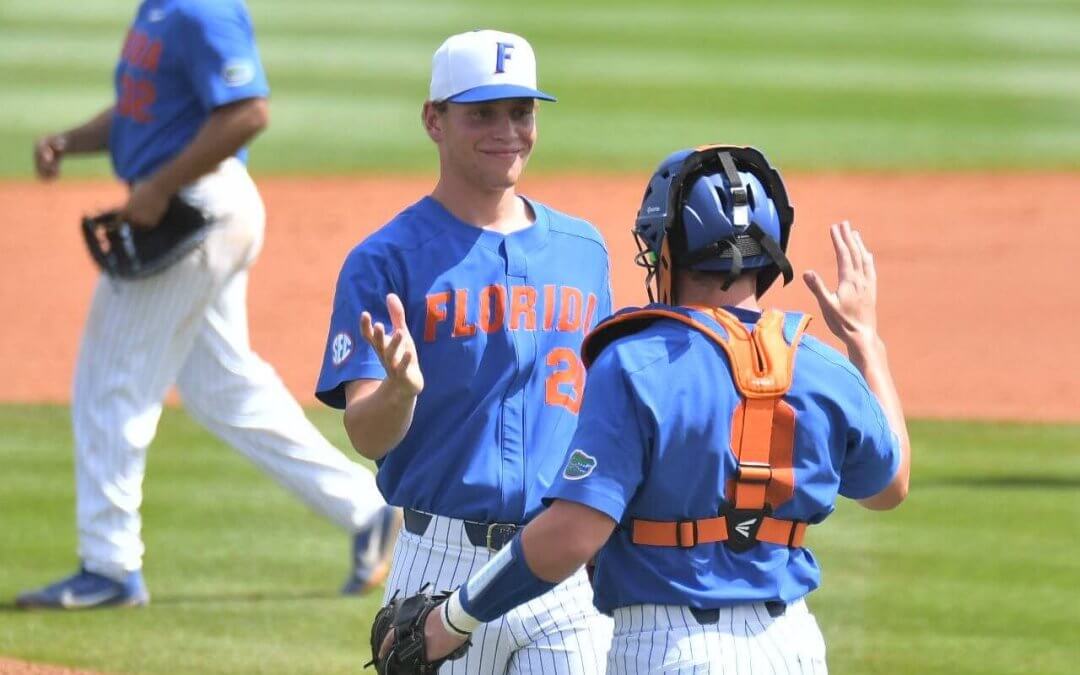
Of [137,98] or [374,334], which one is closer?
[374,334]

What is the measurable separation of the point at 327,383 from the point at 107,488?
260cm

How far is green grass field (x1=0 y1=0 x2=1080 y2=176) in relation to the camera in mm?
16469

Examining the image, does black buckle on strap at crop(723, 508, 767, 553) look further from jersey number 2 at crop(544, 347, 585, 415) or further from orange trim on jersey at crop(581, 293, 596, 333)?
orange trim on jersey at crop(581, 293, 596, 333)

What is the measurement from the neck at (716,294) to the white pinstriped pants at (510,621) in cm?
86

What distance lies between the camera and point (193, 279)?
6363mm

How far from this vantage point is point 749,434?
10.3 feet

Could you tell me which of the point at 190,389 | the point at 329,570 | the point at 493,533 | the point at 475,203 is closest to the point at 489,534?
the point at 493,533

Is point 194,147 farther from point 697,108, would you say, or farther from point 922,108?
point 922,108

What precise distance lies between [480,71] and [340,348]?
26.7 inches

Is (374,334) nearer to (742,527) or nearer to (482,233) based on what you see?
(482,233)

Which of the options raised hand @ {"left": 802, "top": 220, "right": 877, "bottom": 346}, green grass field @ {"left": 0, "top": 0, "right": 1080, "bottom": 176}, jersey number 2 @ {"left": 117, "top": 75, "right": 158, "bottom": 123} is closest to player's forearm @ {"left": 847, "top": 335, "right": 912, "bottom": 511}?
raised hand @ {"left": 802, "top": 220, "right": 877, "bottom": 346}

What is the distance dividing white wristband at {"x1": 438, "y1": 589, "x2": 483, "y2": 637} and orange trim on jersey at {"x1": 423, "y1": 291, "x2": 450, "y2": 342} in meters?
0.81

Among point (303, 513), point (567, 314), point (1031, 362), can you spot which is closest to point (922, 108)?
point (1031, 362)

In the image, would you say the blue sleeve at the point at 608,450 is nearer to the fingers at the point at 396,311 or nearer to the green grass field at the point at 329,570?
the fingers at the point at 396,311
